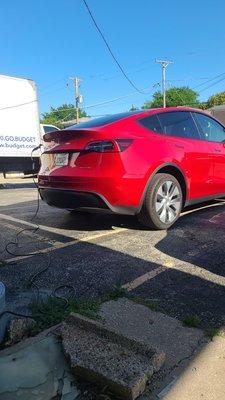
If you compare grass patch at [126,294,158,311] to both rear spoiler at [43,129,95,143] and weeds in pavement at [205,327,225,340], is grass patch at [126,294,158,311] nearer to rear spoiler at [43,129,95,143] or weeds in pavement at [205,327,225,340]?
weeds in pavement at [205,327,225,340]

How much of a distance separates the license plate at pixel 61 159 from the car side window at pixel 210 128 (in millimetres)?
2253


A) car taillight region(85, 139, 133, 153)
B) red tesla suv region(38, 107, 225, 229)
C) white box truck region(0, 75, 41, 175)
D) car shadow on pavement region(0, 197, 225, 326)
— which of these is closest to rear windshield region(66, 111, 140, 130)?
red tesla suv region(38, 107, 225, 229)

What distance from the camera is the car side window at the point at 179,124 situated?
5.65 m

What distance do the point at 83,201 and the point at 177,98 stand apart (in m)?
80.3

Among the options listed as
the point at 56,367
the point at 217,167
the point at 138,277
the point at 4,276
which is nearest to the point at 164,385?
the point at 56,367

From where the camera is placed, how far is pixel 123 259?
166 inches

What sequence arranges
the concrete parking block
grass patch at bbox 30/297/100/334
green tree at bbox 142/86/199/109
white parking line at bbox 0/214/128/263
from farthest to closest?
green tree at bbox 142/86/199/109 < white parking line at bbox 0/214/128/263 < grass patch at bbox 30/297/100/334 < the concrete parking block

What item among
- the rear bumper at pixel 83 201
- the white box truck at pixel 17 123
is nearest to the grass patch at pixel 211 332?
the rear bumper at pixel 83 201

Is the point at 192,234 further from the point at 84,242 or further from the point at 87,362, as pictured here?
the point at 87,362

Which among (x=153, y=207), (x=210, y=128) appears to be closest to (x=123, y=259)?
(x=153, y=207)

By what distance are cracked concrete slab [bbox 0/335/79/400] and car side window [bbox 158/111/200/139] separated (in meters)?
3.71

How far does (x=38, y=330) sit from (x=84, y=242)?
2203mm

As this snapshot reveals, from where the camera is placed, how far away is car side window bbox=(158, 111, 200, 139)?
18.5 ft

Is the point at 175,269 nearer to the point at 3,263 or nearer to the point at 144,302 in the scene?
the point at 144,302
